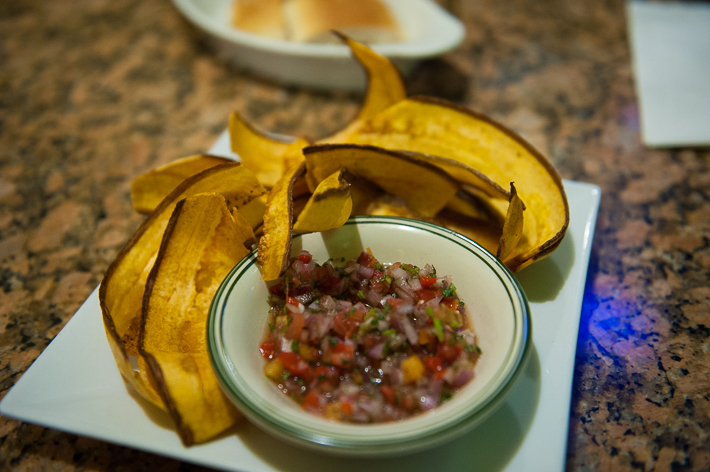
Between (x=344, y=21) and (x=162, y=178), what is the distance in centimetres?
164

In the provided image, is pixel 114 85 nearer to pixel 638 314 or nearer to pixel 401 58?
pixel 401 58

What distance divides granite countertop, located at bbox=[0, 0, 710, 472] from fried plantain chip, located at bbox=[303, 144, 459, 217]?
648 mm

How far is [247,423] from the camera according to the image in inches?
46.3

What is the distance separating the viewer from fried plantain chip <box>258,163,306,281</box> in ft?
4.06

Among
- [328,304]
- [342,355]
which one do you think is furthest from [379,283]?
[342,355]

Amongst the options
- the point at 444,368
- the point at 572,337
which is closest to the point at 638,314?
the point at 572,337

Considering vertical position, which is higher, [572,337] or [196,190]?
[196,190]

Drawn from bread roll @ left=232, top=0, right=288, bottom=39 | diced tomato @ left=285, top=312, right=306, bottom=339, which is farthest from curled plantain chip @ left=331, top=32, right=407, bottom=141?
bread roll @ left=232, top=0, right=288, bottom=39

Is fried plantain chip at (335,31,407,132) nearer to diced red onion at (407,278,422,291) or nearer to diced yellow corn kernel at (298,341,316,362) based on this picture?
diced red onion at (407,278,422,291)

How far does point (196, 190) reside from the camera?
138 cm

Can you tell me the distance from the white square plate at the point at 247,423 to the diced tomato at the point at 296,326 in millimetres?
239

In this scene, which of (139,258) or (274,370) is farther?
(139,258)

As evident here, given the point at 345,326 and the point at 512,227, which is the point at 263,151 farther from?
the point at 512,227

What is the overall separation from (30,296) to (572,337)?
183cm
